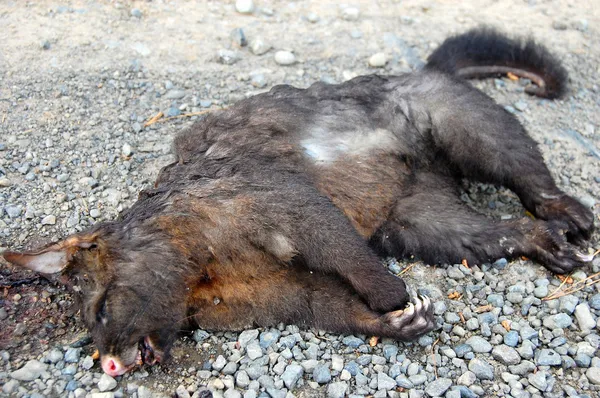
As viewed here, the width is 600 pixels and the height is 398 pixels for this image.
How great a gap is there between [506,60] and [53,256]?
4429mm

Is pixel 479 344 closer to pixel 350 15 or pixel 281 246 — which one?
pixel 281 246

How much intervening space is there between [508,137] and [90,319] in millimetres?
3186

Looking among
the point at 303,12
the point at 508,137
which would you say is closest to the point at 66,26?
the point at 303,12

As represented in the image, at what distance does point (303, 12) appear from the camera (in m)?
7.29

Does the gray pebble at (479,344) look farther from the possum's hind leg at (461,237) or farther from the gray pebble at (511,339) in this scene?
the possum's hind leg at (461,237)

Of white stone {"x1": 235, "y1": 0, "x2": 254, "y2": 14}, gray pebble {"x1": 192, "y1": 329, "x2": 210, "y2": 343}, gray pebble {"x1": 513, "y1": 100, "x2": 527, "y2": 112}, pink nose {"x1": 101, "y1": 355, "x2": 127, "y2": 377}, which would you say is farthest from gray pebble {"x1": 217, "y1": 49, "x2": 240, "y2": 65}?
pink nose {"x1": 101, "y1": 355, "x2": 127, "y2": 377}

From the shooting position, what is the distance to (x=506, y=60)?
20.4 ft

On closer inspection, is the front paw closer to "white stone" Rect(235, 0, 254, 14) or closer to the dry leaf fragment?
the dry leaf fragment

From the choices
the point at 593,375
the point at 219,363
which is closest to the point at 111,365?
the point at 219,363

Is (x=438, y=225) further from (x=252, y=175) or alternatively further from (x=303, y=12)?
(x=303, y=12)

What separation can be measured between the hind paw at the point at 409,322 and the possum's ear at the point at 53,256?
182 centimetres

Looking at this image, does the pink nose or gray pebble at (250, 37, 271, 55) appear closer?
the pink nose

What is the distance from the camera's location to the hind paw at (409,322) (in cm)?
393

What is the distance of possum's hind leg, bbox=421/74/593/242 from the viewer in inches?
192
